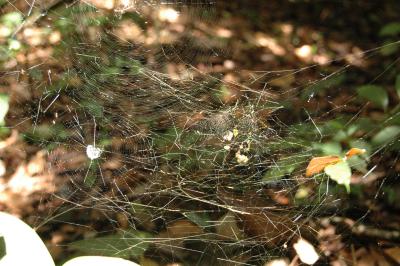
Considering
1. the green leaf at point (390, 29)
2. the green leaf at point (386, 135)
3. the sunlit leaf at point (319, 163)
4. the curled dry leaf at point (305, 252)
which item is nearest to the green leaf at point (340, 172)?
the sunlit leaf at point (319, 163)

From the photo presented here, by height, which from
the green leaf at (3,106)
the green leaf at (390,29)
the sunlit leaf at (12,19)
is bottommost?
the green leaf at (3,106)

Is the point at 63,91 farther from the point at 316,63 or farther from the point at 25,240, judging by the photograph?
the point at 316,63

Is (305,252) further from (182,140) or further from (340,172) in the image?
(182,140)

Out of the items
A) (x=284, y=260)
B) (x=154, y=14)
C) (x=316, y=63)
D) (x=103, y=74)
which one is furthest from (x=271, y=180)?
(x=154, y=14)

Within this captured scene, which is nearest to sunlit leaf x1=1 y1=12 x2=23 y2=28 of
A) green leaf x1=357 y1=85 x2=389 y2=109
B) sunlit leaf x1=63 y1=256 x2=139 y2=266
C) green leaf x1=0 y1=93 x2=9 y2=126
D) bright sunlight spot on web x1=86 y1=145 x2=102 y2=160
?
green leaf x1=0 y1=93 x2=9 y2=126

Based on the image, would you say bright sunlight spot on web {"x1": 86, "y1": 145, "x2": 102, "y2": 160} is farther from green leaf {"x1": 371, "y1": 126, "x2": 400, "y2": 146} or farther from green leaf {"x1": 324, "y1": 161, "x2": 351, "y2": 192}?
green leaf {"x1": 371, "y1": 126, "x2": 400, "y2": 146}

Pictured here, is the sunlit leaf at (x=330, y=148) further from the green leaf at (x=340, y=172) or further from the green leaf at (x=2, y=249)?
the green leaf at (x=2, y=249)
